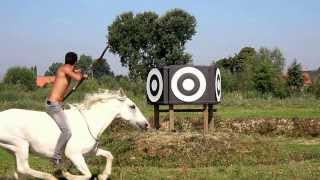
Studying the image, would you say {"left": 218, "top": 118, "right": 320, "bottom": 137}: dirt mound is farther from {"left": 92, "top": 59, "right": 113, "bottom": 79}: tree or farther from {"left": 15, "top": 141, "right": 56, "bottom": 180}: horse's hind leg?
{"left": 15, "top": 141, "right": 56, "bottom": 180}: horse's hind leg

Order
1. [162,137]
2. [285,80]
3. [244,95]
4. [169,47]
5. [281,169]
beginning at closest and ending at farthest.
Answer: [281,169], [162,137], [244,95], [169,47], [285,80]

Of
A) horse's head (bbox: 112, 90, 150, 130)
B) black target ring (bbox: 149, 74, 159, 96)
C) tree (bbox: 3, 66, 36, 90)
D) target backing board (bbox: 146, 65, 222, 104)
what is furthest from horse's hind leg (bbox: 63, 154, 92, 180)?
tree (bbox: 3, 66, 36, 90)

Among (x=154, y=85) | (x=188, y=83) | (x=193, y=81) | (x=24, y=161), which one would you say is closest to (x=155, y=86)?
(x=154, y=85)

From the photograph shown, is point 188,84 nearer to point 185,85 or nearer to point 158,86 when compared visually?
Result: point 185,85

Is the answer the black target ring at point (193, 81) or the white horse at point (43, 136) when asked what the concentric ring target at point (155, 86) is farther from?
the white horse at point (43, 136)

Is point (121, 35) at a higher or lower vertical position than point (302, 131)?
higher

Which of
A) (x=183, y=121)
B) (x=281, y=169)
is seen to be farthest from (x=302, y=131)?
(x=281, y=169)

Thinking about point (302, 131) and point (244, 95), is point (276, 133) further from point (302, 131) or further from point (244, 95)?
point (244, 95)

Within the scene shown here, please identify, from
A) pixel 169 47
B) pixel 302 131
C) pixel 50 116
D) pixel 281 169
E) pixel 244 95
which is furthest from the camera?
pixel 169 47

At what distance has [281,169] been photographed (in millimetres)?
13820

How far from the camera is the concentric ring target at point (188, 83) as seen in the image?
2391cm

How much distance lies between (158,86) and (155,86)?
0.73ft

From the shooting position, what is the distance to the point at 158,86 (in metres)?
24.2

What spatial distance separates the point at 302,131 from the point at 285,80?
57.9 meters
